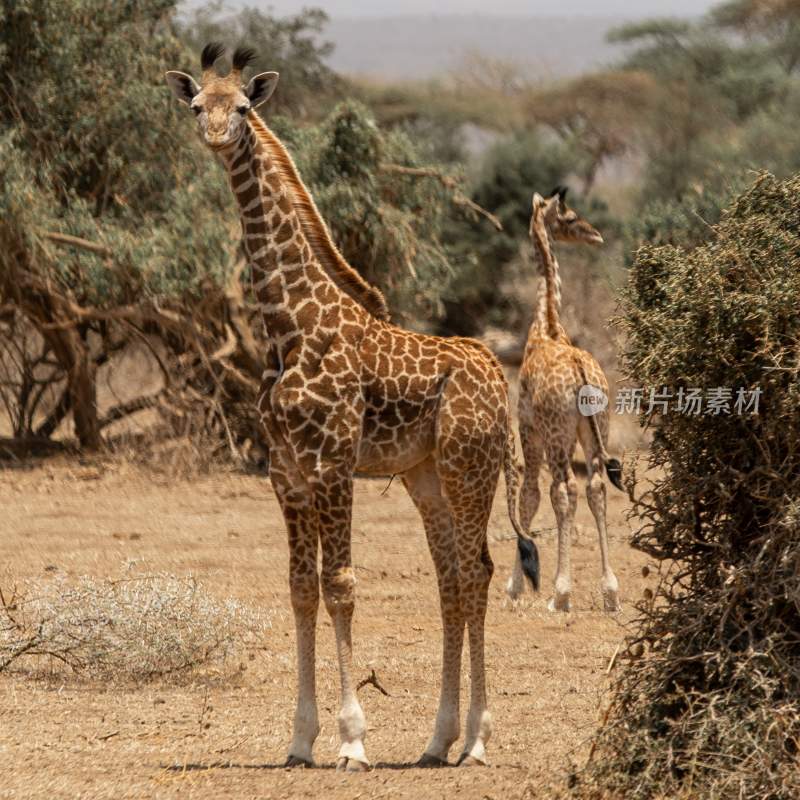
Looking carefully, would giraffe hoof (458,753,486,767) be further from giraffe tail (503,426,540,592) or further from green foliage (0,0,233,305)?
green foliage (0,0,233,305)

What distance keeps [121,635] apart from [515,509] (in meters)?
2.03

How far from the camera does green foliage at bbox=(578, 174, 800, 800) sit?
5004 mm

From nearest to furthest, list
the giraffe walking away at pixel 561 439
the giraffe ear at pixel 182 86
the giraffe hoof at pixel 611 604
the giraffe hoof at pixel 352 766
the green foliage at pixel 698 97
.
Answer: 1. the giraffe hoof at pixel 352 766
2. the giraffe ear at pixel 182 86
3. the giraffe hoof at pixel 611 604
4. the giraffe walking away at pixel 561 439
5. the green foliage at pixel 698 97

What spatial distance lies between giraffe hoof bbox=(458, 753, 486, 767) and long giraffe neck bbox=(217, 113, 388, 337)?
1831 mm

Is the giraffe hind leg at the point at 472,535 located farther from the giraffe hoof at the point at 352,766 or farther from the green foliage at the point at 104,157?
the green foliage at the point at 104,157

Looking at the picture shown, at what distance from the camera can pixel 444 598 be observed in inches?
255

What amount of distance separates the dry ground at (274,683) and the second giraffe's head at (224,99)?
7.58 ft

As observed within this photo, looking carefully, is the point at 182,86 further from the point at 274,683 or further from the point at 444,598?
the point at 274,683

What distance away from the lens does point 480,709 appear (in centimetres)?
619

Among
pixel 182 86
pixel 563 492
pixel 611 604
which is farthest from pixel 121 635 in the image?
pixel 563 492

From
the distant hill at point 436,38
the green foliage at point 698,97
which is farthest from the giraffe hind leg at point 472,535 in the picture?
the distant hill at point 436,38

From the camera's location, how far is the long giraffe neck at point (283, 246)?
629cm

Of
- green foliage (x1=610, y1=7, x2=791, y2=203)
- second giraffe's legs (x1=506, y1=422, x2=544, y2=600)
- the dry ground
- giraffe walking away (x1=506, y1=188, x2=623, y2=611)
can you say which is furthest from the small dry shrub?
green foliage (x1=610, y1=7, x2=791, y2=203)

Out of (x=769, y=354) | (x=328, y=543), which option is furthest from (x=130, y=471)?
(x=769, y=354)
